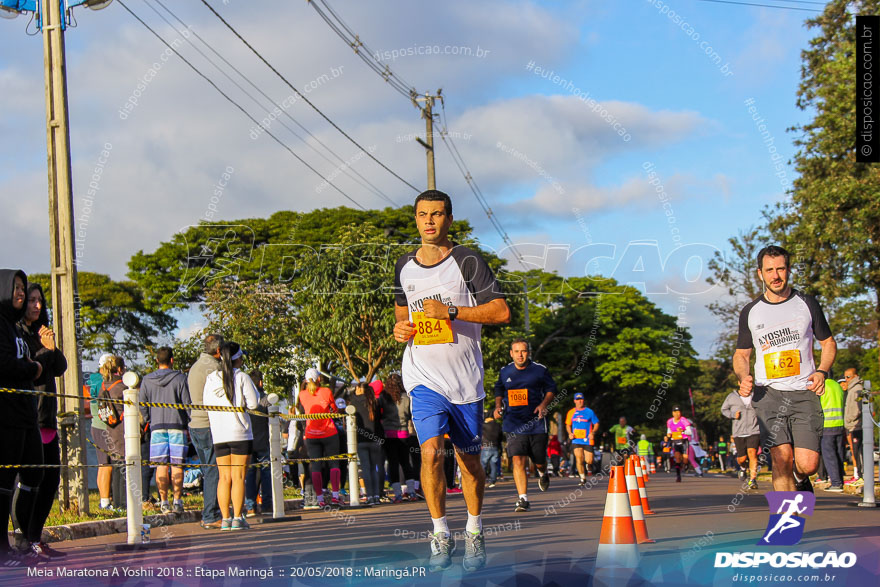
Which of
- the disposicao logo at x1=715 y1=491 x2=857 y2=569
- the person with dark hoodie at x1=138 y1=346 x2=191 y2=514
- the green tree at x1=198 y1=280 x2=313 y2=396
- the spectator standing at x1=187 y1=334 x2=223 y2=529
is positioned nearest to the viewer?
the disposicao logo at x1=715 y1=491 x2=857 y2=569

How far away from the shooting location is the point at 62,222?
12.6m

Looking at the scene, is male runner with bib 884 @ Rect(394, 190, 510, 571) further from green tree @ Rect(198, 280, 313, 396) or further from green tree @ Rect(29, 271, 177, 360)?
green tree @ Rect(29, 271, 177, 360)

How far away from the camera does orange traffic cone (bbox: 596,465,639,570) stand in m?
6.39

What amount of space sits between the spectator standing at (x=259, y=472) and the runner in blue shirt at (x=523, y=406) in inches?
116

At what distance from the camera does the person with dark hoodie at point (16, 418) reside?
699 centimetres

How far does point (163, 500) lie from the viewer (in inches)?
491

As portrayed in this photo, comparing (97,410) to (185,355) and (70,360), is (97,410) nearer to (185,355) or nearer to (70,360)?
(70,360)

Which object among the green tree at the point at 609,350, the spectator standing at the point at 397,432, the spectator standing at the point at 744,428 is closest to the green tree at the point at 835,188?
the spectator standing at the point at 744,428

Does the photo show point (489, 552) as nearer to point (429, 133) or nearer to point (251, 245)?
point (429, 133)

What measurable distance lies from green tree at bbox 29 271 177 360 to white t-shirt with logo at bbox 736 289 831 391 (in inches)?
1868

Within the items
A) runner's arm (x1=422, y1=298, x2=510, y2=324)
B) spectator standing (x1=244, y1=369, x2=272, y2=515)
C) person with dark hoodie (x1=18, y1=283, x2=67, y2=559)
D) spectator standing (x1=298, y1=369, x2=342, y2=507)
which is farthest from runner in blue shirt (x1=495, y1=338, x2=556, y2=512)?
runner's arm (x1=422, y1=298, x2=510, y2=324)

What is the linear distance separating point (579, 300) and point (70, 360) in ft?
176

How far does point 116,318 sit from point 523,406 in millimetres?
45076

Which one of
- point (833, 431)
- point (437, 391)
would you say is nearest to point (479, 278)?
point (437, 391)
